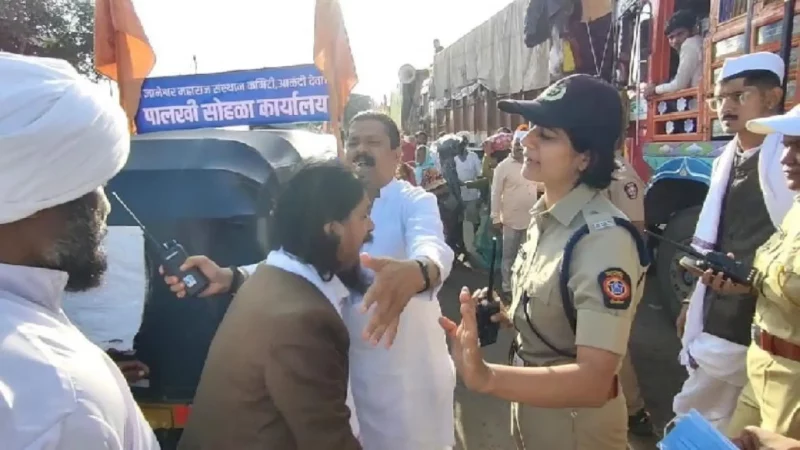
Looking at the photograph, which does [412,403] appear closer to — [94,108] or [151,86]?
[94,108]

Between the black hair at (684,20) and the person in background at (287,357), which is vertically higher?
the black hair at (684,20)

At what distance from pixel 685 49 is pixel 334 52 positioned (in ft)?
8.00

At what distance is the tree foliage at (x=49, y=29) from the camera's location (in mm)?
16500

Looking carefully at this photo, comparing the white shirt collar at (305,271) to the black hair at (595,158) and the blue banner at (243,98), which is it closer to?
the black hair at (595,158)

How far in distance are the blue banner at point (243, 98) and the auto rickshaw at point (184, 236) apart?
1.51 meters

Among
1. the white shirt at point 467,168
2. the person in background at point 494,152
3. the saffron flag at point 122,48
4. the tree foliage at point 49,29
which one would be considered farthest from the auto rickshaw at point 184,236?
the tree foliage at point 49,29

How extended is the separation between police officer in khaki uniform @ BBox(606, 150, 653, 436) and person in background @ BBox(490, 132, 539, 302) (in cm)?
164

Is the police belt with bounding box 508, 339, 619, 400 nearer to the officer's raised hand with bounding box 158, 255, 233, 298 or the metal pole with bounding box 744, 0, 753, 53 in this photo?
the officer's raised hand with bounding box 158, 255, 233, 298

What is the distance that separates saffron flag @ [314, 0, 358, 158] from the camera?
153 inches

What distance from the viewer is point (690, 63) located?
4422 millimetres

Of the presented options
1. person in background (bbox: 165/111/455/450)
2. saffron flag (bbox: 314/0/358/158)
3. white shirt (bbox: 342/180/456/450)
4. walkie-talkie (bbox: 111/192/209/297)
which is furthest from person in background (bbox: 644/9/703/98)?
walkie-talkie (bbox: 111/192/209/297)

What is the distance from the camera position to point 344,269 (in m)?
1.78

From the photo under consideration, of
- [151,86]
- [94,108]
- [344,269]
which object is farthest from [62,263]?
[151,86]

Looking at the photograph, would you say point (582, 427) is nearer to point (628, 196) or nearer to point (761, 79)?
point (761, 79)
